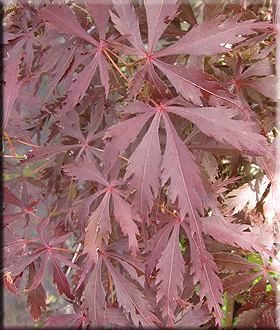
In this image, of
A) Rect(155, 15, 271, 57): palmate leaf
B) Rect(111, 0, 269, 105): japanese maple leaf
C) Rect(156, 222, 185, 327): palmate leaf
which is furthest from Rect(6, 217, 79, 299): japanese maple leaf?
Rect(155, 15, 271, 57): palmate leaf

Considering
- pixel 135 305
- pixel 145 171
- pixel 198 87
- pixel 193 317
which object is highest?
pixel 198 87

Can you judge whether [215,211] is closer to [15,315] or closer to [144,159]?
[144,159]

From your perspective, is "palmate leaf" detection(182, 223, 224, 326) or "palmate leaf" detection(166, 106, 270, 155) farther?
"palmate leaf" detection(182, 223, 224, 326)

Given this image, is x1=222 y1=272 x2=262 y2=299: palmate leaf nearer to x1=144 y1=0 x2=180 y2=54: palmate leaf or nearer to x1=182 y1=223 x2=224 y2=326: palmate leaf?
x1=182 y1=223 x2=224 y2=326: palmate leaf

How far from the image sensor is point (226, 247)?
985 mm

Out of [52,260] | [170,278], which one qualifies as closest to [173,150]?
[170,278]

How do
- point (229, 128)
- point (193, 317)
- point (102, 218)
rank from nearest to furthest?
1. point (229, 128)
2. point (102, 218)
3. point (193, 317)

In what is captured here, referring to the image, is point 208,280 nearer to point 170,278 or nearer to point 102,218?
point 170,278

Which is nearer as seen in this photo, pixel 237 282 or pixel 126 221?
pixel 126 221

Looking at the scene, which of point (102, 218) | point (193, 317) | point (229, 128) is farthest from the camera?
point (193, 317)

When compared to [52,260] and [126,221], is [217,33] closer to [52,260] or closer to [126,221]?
[126,221]

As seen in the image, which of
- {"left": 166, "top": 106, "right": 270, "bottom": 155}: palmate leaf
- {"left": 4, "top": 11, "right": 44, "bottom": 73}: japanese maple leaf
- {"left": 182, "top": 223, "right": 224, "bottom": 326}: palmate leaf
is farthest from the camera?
{"left": 4, "top": 11, "right": 44, "bottom": 73}: japanese maple leaf

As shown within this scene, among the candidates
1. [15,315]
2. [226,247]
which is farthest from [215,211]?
[15,315]

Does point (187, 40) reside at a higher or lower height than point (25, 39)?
lower
